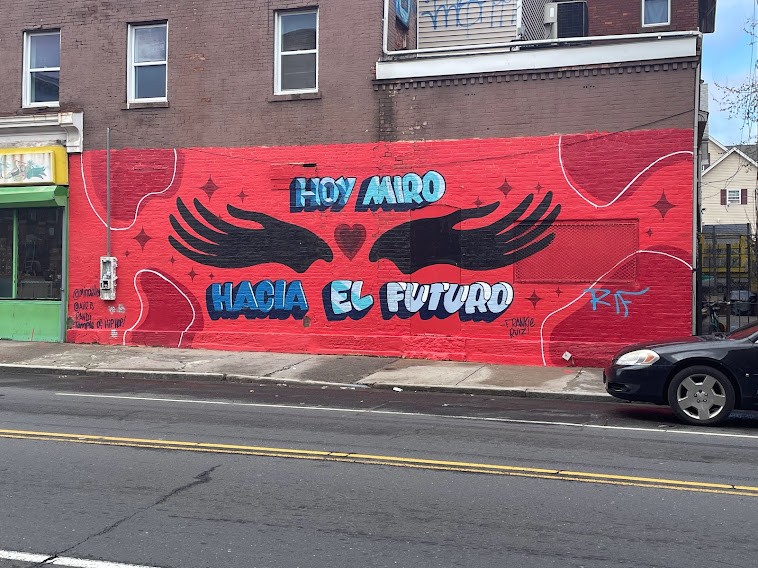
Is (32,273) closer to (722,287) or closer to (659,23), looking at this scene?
(722,287)

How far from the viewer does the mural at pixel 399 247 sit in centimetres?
1434

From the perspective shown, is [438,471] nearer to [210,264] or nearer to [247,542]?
[247,542]

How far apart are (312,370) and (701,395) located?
6.75 meters

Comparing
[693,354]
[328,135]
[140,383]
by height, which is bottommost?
[140,383]

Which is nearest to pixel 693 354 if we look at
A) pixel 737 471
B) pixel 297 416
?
pixel 737 471

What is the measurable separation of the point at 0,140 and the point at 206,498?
14.4 meters

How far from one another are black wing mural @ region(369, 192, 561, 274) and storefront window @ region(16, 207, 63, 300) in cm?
717

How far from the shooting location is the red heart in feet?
51.8

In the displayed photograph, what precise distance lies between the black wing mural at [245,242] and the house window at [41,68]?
407cm

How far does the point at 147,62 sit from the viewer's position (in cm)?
1716

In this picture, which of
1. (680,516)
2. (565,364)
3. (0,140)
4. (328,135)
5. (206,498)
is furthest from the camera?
(0,140)

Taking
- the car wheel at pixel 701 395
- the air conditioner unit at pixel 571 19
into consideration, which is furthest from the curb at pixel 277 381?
the air conditioner unit at pixel 571 19

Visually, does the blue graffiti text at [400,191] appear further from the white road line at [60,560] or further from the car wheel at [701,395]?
the white road line at [60,560]

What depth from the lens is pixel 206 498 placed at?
6176 mm
